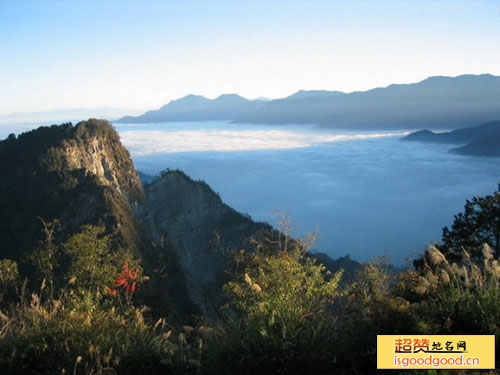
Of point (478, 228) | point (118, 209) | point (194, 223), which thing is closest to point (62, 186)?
point (118, 209)

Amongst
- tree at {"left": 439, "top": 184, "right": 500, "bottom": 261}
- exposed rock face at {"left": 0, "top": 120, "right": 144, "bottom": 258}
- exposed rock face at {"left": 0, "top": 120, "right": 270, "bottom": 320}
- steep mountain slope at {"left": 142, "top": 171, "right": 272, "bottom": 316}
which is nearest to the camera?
tree at {"left": 439, "top": 184, "right": 500, "bottom": 261}

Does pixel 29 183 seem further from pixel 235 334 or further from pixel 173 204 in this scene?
pixel 235 334

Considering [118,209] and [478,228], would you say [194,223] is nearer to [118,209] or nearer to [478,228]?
[118,209]

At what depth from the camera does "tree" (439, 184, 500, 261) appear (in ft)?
89.2

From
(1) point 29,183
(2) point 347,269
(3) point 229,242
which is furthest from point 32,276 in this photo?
(2) point 347,269

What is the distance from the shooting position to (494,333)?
5.97 metres

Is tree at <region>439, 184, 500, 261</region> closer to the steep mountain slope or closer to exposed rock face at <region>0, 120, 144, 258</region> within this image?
exposed rock face at <region>0, 120, 144, 258</region>

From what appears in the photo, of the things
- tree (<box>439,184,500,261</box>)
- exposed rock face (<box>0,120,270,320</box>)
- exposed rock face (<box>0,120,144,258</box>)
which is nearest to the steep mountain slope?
exposed rock face (<box>0,120,270,320</box>)

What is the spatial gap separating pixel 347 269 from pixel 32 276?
78.6 m

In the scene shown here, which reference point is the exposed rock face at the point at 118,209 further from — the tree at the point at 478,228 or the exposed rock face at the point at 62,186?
the tree at the point at 478,228

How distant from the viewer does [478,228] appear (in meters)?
28.2

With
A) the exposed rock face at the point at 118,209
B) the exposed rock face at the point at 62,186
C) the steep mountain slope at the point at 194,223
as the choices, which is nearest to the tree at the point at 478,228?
the exposed rock face at the point at 118,209

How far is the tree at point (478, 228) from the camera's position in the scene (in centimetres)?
2719

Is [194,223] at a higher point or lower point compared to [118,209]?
lower
